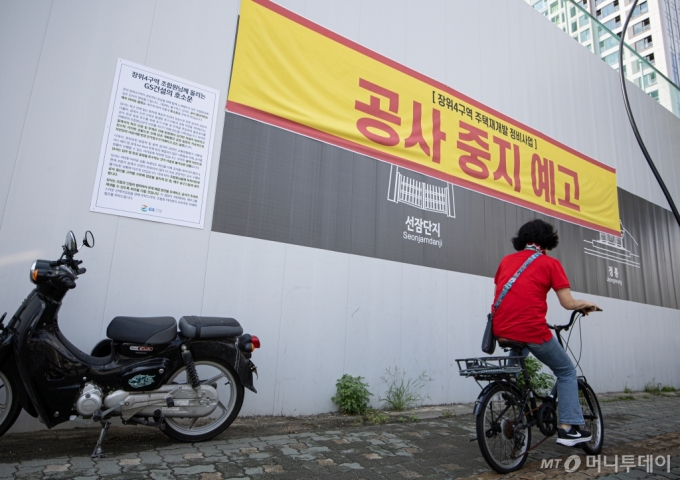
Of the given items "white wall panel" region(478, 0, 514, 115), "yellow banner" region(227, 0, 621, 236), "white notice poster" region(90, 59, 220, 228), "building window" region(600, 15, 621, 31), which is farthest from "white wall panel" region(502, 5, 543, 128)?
"building window" region(600, 15, 621, 31)

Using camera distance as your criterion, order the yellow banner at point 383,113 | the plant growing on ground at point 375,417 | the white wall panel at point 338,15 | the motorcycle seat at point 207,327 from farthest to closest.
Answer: the white wall panel at point 338,15 → the yellow banner at point 383,113 → the plant growing on ground at point 375,417 → the motorcycle seat at point 207,327

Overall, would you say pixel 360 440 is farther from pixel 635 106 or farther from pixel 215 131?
pixel 635 106

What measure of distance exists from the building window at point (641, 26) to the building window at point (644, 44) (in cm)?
101

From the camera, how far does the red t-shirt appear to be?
9.97 feet

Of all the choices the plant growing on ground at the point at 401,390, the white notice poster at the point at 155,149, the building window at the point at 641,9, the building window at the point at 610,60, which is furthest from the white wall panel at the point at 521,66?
the building window at the point at 641,9

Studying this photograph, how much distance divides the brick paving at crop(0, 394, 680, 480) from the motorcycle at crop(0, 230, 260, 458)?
8.8 inches

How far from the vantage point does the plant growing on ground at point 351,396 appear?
4.43m

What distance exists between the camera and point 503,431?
284cm

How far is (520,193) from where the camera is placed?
270 inches

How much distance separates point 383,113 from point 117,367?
400 centimetres

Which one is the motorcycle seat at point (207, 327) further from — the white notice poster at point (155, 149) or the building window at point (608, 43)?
the building window at point (608, 43)

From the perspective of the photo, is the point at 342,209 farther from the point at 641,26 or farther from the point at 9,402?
the point at 641,26

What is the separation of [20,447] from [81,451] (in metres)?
0.41

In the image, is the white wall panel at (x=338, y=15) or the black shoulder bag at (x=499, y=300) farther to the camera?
the white wall panel at (x=338, y=15)
